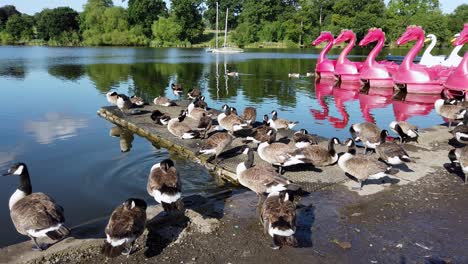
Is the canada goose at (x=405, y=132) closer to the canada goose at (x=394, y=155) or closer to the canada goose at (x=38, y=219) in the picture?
the canada goose at (x=394, y=155)

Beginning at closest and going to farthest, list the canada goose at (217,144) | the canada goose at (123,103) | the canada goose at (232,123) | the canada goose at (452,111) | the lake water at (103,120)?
the lake water at (103,120)
the canada goose at (217,144)
the canada goose at (232,123)
the canada goose at (452,111)
the canada goose at (123,103)

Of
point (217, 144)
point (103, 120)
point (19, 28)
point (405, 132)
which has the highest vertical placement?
point (19, 28)

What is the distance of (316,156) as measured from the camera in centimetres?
889

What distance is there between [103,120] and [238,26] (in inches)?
3522

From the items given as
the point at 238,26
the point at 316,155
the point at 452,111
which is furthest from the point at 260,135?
the point at 238,26

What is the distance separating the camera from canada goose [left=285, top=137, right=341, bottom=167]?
871 cm

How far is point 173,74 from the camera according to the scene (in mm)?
36938

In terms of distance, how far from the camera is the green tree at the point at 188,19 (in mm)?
99688

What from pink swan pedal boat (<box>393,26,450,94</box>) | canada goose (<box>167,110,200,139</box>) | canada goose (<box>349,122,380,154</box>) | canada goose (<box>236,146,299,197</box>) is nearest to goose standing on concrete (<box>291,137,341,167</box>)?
canada goose (<box>236,146,299,197</box>)

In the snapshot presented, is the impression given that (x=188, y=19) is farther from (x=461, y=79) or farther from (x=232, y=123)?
(x=232, y=123)

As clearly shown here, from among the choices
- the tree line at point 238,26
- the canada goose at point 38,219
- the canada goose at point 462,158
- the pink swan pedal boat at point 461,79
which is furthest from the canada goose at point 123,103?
the tree line at point 238,26

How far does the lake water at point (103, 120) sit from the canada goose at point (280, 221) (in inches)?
147

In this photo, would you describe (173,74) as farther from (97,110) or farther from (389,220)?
(389,220)

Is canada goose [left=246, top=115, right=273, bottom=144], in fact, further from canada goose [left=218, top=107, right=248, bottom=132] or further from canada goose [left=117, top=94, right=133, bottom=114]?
canada goose [left=117, top=94, right=133, bottom=114]
